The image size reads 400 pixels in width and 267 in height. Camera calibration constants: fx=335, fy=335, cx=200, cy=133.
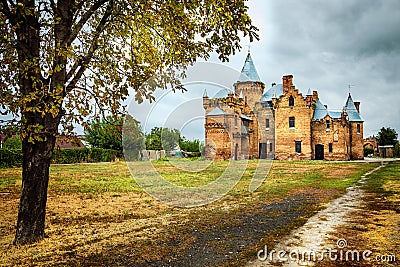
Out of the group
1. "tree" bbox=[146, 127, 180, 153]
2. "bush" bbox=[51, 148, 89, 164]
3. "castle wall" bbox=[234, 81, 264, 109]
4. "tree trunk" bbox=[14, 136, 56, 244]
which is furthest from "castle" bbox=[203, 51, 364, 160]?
"tree trunk" bbox=[14, 136, 56, 244]

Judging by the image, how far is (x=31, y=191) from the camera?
6684 mm

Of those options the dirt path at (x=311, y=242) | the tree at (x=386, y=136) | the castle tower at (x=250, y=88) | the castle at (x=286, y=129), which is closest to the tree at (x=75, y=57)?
the dirt path at (x=311, y=242)

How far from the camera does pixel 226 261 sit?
5.31m

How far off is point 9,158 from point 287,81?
113 feet

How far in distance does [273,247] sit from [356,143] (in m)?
45.5

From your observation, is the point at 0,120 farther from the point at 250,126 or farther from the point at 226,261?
the point at 250,126

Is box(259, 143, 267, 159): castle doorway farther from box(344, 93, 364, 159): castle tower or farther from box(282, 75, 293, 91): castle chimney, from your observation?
box(344, 93, 364, 159): castle tower

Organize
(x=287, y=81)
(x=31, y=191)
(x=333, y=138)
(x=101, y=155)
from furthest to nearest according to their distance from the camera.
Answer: (x=287, y=81), (x=101, y=155), (x=333, y=138), (x=31, y=191)

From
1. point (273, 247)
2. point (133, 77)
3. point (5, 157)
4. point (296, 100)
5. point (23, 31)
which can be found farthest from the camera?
point (296, 100)

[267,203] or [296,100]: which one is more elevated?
[296,100]

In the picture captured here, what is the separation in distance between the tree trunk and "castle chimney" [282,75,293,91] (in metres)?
42.5

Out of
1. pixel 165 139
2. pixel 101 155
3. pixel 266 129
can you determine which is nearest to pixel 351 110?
pixel 266 129

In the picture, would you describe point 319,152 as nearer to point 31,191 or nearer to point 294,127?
point 294,127

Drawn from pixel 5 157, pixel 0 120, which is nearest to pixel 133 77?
pixel 0 120
